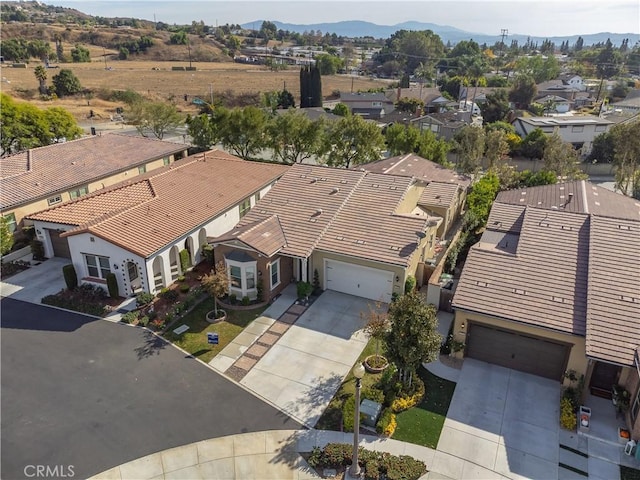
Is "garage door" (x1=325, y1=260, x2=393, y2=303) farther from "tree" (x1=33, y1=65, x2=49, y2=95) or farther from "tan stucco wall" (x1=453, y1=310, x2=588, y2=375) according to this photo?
"tree" (x1=33, y1=65, x2=49, y2=95)

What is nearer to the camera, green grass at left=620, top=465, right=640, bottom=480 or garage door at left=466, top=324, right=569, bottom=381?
green grass at left=620, top=465, right=640, bottom=480

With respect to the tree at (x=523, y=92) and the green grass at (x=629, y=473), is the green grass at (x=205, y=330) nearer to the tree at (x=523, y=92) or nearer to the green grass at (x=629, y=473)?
the green grass at (x=629, y=473)

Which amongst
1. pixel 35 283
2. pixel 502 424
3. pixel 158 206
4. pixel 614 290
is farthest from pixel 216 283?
pixel 614 290

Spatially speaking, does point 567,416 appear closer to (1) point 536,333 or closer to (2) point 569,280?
(1) point 536,333

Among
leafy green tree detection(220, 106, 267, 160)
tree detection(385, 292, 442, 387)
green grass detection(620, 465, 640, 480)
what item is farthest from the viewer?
leafy green tree detection(220, 106, 267, 160)

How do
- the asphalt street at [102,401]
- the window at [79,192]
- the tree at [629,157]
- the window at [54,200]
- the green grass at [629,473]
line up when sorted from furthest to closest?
the tree at [629,157] → the window at [79,192] → the window at [54,200] → the asphalt street at [102,401] → the green grass at [629,473]

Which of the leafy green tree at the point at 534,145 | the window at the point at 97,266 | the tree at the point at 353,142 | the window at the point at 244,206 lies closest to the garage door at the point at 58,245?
the window at the point at 97,266
